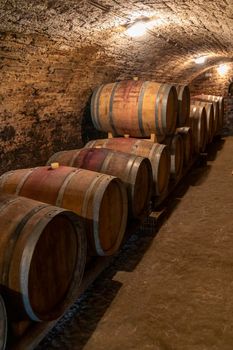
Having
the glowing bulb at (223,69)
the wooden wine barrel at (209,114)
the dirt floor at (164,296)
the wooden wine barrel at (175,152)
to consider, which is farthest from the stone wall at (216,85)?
the dirt floor at (164,296)

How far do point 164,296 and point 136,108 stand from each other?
2482mm

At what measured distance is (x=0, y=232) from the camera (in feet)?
5.98

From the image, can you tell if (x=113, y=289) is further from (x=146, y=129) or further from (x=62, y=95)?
(x=62, y=95)

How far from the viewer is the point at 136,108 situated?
14.0 ft

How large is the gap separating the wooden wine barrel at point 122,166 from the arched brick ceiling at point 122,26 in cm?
132

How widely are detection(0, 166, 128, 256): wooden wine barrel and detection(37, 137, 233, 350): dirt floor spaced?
0.40 m

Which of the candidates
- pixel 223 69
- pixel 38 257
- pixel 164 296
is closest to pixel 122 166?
pixel 164 296

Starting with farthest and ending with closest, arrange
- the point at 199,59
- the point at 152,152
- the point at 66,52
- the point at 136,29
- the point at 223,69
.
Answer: the point at 223,69
the point at 199,59
the point at 136,29
the point at 66,52
the point at 152,152

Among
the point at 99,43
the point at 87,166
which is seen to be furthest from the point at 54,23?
the point at 87,166

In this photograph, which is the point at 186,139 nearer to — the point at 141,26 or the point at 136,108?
the point at 136,108

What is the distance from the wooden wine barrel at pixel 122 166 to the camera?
10.3 ft

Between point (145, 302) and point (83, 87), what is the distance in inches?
130

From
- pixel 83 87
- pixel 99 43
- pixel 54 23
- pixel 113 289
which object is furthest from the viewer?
pixel 83 87

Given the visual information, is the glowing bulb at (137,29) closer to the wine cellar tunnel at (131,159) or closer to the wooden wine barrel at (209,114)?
the wine cellar tunnel at (131,159)
